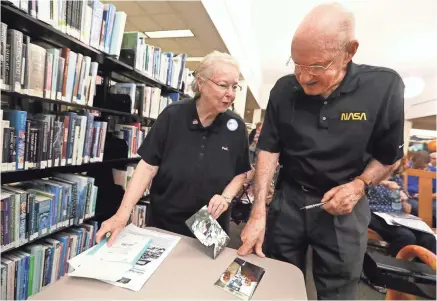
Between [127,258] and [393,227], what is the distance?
2512mm

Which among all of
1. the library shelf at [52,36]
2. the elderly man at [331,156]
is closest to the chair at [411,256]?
the elderly man at [331,156]

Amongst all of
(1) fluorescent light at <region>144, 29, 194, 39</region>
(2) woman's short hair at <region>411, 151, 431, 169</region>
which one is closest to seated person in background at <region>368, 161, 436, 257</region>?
(2) woman's short hair at <region>411, 151, 431, 169</region>

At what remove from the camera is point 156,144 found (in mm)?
1181

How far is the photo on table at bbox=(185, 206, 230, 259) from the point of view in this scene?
81 cm

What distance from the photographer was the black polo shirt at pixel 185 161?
1188 mm

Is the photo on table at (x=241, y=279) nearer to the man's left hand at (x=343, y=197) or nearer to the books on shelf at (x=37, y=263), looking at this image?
the man's left hand at (x=343, y=197)

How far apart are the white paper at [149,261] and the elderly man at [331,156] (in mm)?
245

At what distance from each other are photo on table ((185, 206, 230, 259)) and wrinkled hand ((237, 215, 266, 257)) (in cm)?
6

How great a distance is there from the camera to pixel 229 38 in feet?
12.5

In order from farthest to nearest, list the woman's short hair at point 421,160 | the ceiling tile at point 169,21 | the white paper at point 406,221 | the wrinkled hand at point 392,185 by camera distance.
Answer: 1. the woman's short hair at point 421,160
2. the ceiling tile at point 169,21
3. the wrinkled hand at point 392,185
4. the white paper at point 406,221

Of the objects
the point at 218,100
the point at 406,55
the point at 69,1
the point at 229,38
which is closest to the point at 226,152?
the point at 218,100

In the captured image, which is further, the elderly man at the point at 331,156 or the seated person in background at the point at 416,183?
the seated person in background at the point at 416,183

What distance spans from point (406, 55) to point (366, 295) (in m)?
5.06

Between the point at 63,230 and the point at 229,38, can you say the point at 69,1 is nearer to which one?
the point at 63,230
